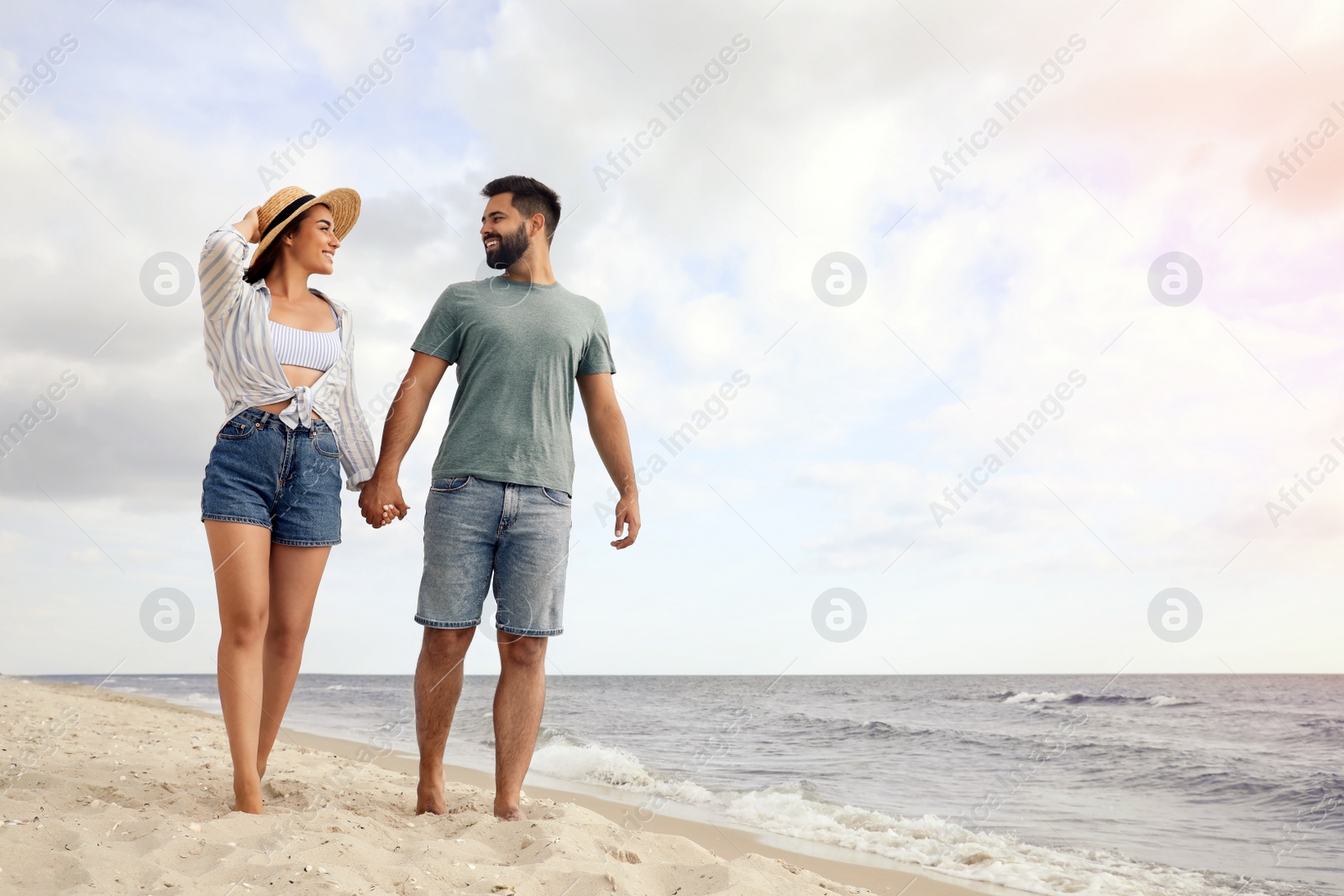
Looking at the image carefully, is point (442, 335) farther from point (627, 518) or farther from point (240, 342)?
point (627, 518)

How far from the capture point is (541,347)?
2707 millimetres

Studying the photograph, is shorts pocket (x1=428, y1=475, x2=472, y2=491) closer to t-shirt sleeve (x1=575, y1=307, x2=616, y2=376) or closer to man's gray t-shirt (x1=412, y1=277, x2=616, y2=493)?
man's gray t-shirt (x1=412, y1=277, x2=616, y2=493)

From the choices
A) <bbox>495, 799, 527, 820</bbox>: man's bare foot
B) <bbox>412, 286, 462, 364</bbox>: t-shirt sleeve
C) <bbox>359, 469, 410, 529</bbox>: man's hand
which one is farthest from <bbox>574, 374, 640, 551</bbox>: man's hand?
<bbox>495, 799, 527, 820</bbox>: man's bare foot

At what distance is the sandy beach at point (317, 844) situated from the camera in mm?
1838

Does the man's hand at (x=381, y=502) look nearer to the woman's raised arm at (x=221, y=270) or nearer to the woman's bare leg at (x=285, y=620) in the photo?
the woman's bare leg at (x=285, y=620)

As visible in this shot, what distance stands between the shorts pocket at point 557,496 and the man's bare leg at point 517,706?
460 millimetres

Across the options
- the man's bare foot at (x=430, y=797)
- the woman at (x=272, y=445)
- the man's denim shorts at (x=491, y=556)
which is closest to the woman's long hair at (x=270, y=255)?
the woman at (x=272, y=445)

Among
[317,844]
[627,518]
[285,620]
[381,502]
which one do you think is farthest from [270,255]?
[317,844]

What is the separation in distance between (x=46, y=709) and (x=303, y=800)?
5818 mm

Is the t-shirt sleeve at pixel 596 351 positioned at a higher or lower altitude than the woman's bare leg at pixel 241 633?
higher

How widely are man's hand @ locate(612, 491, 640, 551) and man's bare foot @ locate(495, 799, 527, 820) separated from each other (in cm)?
89

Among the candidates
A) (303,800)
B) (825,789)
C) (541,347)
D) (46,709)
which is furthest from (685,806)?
(46,709)

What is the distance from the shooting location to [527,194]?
284 cm

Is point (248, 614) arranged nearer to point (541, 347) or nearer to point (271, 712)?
point (271, 712)
